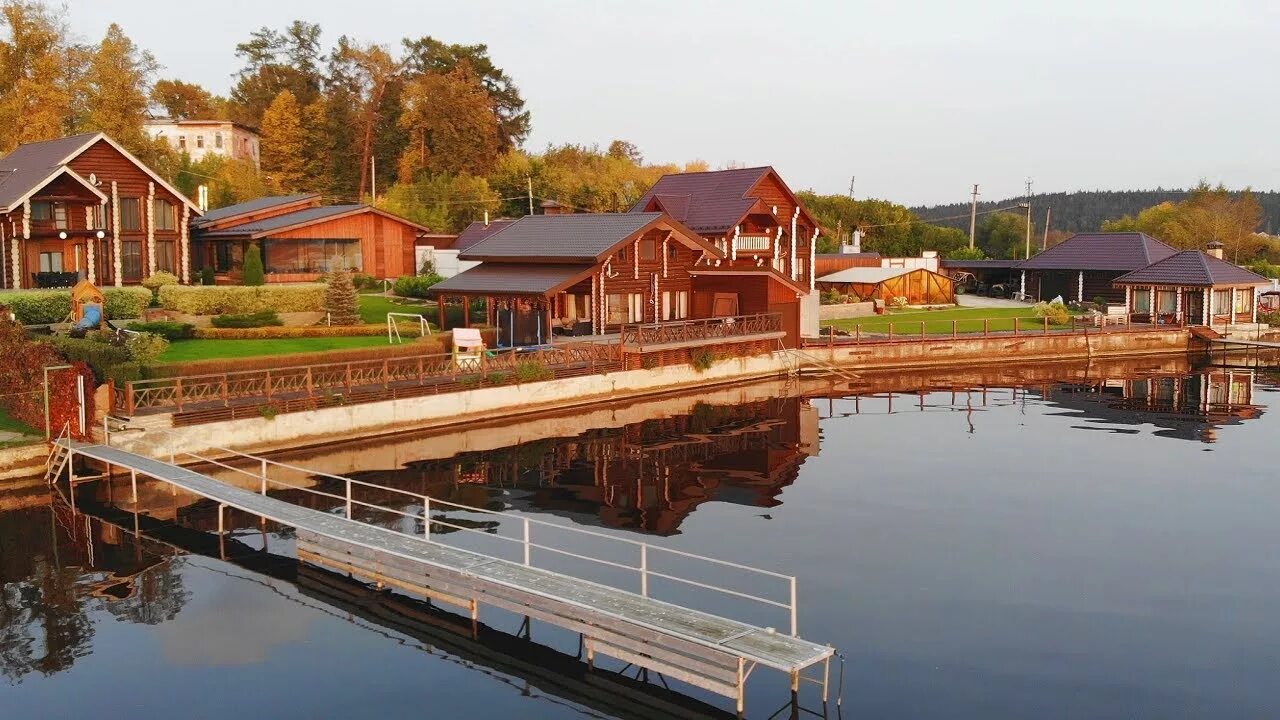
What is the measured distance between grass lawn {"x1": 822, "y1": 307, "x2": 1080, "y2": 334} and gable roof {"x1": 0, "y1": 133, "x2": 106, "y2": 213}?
1536 inches

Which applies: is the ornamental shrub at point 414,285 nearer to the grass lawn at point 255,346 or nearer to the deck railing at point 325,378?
the grass lawn at point 255,346

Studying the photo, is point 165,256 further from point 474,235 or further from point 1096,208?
point 1096,208

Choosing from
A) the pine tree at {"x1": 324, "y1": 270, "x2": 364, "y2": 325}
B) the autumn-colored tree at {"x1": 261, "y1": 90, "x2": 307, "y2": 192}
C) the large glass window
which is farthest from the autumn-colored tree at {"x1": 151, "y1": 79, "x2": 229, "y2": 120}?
the pine tree at {"x1": 324, "y1": 270, "x2": 364, "y2": 325}

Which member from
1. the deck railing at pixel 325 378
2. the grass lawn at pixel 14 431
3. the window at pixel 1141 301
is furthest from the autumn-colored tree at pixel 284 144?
the grass lawn at pixel 14 431

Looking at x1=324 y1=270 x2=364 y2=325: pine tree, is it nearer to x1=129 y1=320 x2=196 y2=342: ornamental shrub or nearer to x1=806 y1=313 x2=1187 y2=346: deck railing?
x1=129 y1=320 x2=196 y2=342: ornamental shrub

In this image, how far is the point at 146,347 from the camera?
122 ft

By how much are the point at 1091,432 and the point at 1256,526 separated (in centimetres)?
1321

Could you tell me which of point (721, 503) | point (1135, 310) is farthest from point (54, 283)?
point (1135, 310)

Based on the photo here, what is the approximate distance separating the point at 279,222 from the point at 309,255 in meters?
2.36

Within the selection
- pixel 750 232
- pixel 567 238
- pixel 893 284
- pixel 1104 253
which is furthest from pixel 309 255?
pixel 1104 253

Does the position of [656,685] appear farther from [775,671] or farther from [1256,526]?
[1256,526]

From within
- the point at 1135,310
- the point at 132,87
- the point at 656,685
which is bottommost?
the point at 656,685

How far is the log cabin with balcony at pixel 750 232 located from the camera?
54812 mm

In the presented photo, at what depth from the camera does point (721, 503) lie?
2938 centimetres
